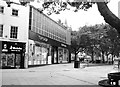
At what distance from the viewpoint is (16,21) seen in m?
30.3

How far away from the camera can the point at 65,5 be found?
1416 centimetres

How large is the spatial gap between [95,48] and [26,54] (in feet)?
95.6

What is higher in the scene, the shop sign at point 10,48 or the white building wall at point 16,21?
the white building wall at point 16,21

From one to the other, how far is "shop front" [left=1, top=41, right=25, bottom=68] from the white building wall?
0.71m

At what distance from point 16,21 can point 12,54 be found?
4.62 metres

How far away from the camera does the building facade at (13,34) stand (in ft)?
94.9

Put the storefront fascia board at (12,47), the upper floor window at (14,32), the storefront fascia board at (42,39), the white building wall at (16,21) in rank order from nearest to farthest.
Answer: the storefront fascia board at (12,47), the white building wall at (16,21), the upper floor window at (14,32), the storefront fascia board at (42,39)

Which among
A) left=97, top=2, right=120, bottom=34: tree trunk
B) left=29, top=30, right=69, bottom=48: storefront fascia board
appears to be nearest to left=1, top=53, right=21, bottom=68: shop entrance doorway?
left=29, top=30, right=69, bottom=48: storefront fascia board

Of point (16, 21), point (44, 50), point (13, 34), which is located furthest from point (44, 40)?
point (13, 34)

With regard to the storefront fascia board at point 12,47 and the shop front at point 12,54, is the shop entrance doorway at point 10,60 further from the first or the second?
the storefront fascia board at point 12,47

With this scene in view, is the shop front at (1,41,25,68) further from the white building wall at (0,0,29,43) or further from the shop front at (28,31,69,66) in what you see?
the shop front at (28,31,69,66)

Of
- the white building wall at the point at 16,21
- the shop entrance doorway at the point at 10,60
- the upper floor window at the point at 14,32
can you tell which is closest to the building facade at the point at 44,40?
the white building wall at the point at 16,21

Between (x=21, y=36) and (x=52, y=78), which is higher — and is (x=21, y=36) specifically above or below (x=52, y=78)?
above

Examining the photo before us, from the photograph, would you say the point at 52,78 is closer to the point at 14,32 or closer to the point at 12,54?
the point at 12,54
